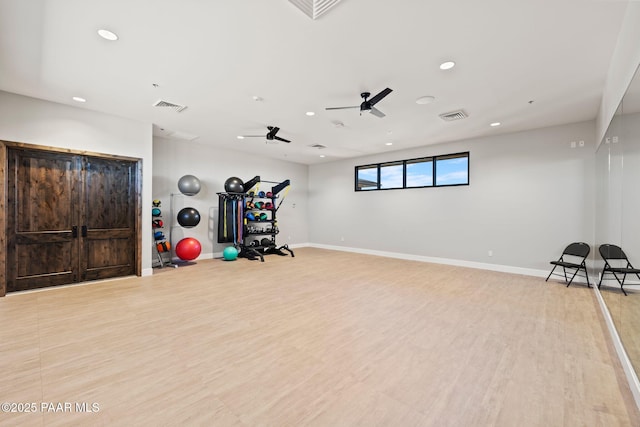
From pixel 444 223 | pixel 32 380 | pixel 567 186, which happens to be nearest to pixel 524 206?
pixel 567 186

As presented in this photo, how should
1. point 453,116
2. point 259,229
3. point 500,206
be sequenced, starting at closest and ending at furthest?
point 453,116, point 500,206, point 259,229

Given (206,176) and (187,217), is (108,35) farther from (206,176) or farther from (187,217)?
(206,176)

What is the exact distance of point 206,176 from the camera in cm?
793

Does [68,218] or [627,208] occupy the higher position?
[627,208]

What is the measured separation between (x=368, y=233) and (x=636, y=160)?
6.76 m

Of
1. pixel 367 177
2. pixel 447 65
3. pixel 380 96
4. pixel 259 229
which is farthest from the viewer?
pixel 367 177

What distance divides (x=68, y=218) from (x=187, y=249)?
2389 millimetres

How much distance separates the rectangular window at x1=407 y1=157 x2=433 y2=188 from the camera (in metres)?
7.71

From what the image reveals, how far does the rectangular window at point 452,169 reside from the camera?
23.2 ft

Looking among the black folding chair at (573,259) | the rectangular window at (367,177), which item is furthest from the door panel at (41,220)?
the black folding chair at (573,259)

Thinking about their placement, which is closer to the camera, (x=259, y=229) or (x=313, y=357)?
(x=313, y=357)

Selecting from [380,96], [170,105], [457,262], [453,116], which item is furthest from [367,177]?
[170,105]

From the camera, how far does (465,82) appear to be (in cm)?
391

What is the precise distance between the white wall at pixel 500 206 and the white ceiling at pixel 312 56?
0.84m
